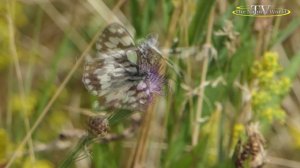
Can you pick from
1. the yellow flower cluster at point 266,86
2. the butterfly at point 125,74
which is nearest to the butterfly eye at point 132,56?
the butterfly at point 125,74

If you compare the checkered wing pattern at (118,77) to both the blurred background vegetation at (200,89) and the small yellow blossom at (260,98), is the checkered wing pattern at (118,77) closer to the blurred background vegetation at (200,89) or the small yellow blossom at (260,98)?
the blurred background vegetation at (200,89)

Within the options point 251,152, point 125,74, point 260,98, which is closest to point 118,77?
point 125,74

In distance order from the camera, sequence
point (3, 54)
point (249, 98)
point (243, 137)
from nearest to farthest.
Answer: point (243, 137) → point (249, 98) → point (3, 54)

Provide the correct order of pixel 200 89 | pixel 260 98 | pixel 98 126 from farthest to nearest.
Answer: pixel 200 89, pixel 260 98, pixel 98 126

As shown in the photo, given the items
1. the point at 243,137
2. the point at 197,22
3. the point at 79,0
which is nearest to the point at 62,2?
the point at 79,0

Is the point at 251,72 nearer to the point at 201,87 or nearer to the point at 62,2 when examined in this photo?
the point at 201,87

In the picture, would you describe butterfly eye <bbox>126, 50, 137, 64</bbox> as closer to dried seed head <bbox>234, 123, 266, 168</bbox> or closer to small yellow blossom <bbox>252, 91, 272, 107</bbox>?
dried seed head <bbox>234, 123, 266, 168</bbox>

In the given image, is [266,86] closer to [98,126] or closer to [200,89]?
[200,89]
